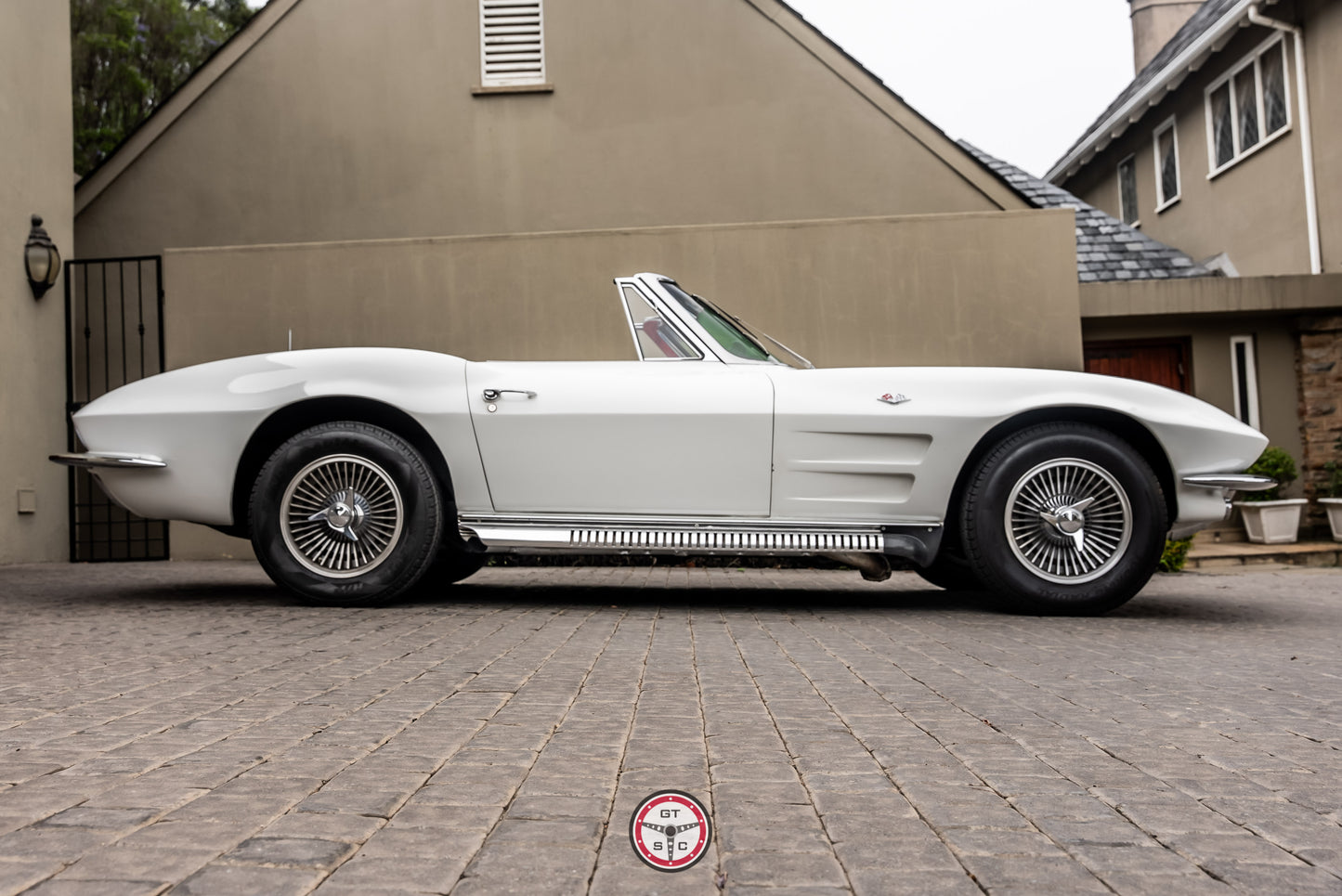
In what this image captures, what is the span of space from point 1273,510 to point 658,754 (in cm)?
1076

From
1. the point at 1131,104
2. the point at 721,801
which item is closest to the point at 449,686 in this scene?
the point at 721,801

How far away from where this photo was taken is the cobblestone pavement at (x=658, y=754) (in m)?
1.88

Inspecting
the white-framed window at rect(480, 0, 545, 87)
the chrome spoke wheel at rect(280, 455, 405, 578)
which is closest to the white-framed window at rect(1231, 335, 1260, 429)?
the white-framed window at rect(480, 0, 545, 87)

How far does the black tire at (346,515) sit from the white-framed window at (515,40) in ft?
25.1

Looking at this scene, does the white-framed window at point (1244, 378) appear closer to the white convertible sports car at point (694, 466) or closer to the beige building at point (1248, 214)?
the beige building at point (1248, 214)

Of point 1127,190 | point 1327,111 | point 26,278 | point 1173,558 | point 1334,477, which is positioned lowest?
point 1173,558

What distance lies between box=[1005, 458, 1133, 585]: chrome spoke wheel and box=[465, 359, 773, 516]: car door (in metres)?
1.15

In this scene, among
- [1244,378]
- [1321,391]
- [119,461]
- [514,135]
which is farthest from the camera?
[1244,378]

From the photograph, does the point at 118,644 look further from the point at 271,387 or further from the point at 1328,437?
the point at 1328,437

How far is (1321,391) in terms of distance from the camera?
1221 cm

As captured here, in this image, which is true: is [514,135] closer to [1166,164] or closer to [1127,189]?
[1166,164]

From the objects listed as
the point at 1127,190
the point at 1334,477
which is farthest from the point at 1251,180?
the point at 1334,477

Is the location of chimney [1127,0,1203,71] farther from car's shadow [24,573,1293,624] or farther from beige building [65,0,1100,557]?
car's shadow [24,573,1293,624]

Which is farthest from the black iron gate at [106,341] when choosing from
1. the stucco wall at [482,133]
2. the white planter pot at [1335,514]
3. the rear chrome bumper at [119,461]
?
the white planter pot at [1335,514]
